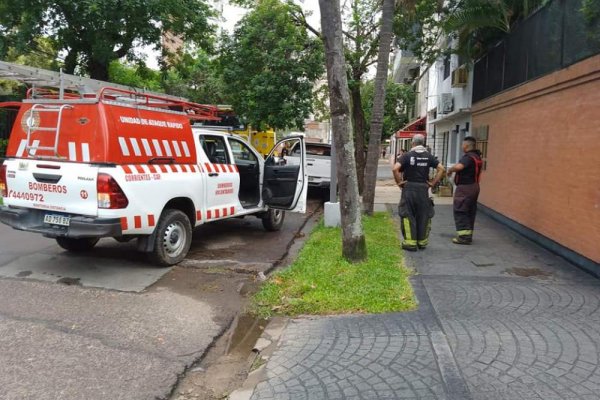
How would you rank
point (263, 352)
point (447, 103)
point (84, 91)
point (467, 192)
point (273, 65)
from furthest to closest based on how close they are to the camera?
point (447, 103) < point (273, 65) < point (467, 192) < point (84, 91) < point (263, 352)

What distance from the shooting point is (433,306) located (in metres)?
4.93

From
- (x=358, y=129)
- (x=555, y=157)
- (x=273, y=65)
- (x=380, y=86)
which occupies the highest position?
(x=273, y=65)

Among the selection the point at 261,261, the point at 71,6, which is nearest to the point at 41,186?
the point at 261,261

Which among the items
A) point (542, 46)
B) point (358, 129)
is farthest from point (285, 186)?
point (358, 129)

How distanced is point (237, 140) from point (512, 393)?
6.16 m

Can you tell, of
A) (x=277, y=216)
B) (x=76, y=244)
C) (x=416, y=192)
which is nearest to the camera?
(x=76, y=244)

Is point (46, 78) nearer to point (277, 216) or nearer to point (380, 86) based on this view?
point (277, 216)

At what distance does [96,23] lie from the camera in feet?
39.3

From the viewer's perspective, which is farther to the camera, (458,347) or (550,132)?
(550,132)

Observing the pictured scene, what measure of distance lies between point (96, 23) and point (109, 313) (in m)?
9.29

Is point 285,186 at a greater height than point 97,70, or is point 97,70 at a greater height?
point 97,70

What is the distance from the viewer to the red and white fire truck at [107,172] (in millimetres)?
5703

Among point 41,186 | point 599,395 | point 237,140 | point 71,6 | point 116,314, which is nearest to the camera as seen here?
point 599,395

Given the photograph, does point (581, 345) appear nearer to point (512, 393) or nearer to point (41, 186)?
point (512, 393)
